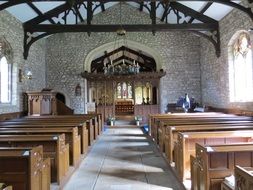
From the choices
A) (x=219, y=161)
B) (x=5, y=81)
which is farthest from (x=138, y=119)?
(x=219, y=161)

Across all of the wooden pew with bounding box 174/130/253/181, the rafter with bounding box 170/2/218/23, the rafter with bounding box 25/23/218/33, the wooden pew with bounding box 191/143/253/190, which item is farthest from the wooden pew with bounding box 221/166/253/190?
the rafter with bounding box 170/2/218/23

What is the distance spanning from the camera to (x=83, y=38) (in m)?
12.8

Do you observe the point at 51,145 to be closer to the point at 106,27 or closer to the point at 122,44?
the point at 106,27

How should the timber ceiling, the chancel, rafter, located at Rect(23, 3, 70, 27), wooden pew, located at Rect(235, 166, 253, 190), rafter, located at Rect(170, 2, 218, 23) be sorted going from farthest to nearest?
rafter, located at Rect(170, 2, 218, 23) → rafter, located at Rect(23, 3, 70, 27) → the timber ceiling → the chancel → wooden pew, located at Rect(235, 166, 253, 190)

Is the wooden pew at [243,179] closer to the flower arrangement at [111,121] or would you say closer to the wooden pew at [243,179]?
the wooden pew at [243,179]

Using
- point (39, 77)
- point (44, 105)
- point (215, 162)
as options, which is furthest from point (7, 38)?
point (215, 162)

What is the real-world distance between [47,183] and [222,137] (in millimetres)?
2190

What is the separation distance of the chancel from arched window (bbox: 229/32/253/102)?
3cm

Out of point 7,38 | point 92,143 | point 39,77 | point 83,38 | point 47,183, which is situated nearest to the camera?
point 47,183

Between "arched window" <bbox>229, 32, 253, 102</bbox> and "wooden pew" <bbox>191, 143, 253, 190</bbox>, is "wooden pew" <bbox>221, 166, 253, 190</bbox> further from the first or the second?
"arched window" <bbox>229, 32, 253, 102</bbox>

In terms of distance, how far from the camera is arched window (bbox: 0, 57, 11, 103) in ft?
28.4

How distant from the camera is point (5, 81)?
29.2 ft

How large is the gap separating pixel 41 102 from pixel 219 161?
7.87 metres

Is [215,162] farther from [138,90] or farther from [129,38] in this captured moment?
[138,90]
